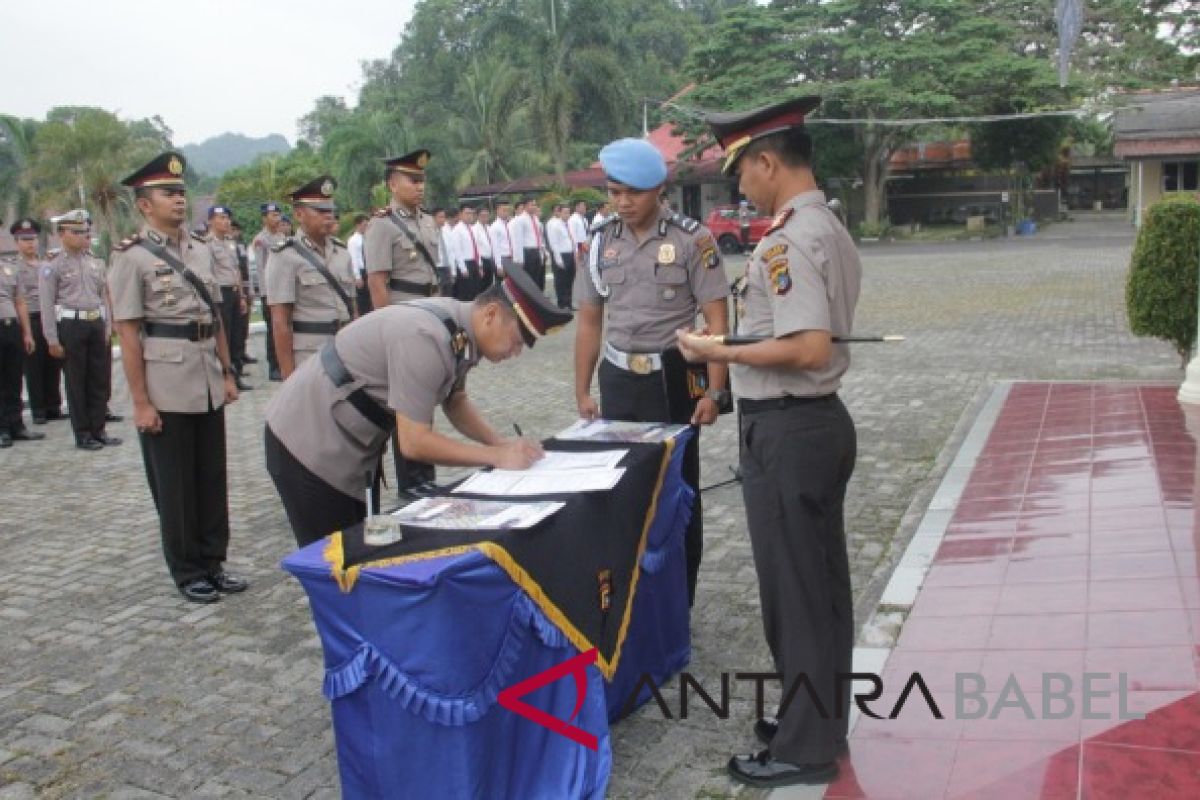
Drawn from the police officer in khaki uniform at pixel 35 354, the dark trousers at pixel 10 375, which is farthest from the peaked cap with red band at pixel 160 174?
the police officer in khaki uniform at pixel 35 354

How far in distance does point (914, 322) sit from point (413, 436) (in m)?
11.6

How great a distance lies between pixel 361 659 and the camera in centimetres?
262

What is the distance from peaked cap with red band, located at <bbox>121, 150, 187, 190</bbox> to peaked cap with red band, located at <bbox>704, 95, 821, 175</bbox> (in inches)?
107

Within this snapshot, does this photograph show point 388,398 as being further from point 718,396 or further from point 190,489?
point 190,489

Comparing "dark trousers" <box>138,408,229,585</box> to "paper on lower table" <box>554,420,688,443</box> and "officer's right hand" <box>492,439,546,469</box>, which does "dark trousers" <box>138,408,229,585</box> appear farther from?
"officer's right hand" <box>492,439,546,469</box>

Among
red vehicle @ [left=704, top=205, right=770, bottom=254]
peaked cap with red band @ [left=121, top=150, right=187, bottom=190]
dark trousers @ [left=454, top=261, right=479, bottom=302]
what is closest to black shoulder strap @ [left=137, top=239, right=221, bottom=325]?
peaked cap with red band @ [left=121, top=150, right=187, bottom=190]

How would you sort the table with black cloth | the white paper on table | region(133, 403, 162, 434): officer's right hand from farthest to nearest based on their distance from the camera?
1. region(133, 403, 162, 434): officer's right hand
2. the white paper on table
3. the table with black cloth

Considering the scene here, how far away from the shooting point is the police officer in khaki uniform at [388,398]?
3.07 m

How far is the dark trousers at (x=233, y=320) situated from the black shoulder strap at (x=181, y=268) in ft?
21.3

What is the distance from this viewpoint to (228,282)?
11.1 metres

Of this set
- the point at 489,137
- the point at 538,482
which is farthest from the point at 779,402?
the point at 489,137

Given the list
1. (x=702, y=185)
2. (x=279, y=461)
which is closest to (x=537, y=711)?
(x=279, y=461)

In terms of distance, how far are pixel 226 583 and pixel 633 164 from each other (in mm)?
2626

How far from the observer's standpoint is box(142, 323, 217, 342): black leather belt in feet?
15.5
